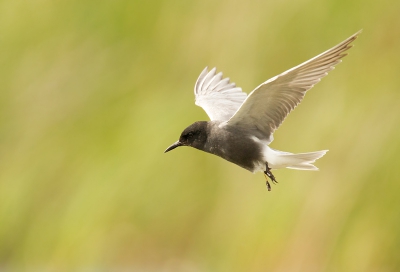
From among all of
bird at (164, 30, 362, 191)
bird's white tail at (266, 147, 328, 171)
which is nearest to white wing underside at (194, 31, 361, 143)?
bird at (164, 30, 362, 191)

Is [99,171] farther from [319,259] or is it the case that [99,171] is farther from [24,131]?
[319,259]

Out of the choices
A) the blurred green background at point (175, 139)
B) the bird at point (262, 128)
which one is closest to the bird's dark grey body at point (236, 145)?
the bird at point (262, 128)

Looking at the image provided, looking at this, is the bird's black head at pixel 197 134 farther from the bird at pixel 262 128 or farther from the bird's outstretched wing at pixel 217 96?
the bird's outstretched wing at pixel 217 96

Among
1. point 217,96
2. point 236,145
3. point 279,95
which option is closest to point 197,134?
point 236,145

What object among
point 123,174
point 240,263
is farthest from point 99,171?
point 240,263

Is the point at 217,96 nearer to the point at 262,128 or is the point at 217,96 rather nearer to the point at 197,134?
the point at 197,134

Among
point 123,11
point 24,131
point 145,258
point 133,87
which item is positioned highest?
point 123,11
